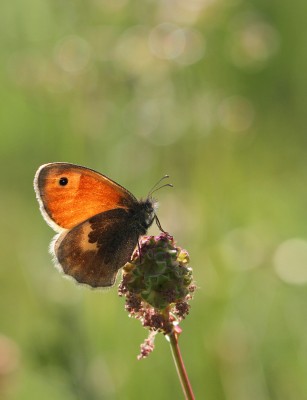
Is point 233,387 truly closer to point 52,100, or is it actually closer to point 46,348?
point 46,348

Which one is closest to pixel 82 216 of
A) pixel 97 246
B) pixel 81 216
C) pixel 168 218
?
pixel 81 216

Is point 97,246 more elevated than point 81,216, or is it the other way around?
point 81,216

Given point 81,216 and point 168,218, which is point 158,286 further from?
point 168,218

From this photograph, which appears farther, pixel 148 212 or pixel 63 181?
pixel 148 212

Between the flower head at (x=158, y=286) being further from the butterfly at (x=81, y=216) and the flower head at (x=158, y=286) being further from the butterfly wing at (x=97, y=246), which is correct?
the butterfly at (x=81, y=216)

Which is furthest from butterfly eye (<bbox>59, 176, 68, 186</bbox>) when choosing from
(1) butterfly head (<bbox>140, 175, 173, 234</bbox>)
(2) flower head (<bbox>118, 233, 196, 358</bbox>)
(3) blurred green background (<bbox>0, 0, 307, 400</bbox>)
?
(3) blurred green background (<bbox>0, 0, 307, 400</bbox>)

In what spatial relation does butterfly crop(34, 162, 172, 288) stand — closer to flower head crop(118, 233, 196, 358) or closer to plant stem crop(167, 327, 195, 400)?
flower head crop(118, 233, 196, 358)
